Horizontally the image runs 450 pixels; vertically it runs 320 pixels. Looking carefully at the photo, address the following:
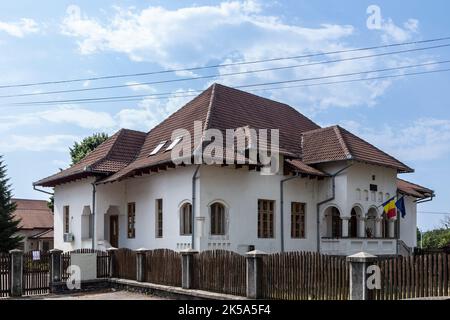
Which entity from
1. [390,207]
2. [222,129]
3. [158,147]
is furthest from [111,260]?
[390,207]

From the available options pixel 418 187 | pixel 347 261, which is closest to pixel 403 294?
pixel 347 261

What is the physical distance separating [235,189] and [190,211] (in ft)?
6.30

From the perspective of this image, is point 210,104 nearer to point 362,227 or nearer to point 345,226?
point 345,226

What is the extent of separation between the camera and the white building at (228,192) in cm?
2062

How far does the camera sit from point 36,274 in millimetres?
17781

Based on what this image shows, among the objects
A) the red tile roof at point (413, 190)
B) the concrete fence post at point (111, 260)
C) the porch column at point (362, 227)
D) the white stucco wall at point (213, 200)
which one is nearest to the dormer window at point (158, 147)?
the white stucco wall at point (213, 200)

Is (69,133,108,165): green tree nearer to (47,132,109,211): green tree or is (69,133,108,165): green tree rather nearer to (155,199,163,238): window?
(47,132,109,211): green tree

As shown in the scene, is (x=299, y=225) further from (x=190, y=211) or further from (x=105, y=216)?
(x=105, y=216)

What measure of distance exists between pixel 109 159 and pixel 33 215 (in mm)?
30028

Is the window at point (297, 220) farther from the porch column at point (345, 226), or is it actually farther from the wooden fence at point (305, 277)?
the wooden fence at point (305, 277)

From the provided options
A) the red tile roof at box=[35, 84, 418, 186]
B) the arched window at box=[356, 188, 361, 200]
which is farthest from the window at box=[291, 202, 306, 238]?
the arched window at box=[356, 188, 361, 200]

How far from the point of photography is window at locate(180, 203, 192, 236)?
2044 cm

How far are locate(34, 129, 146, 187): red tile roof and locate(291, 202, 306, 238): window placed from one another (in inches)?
300

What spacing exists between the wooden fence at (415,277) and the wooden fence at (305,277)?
0.86 meters
